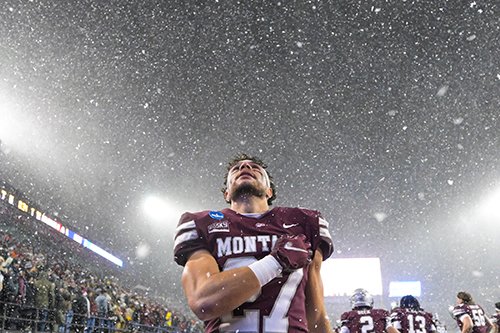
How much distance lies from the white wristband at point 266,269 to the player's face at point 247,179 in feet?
2.68

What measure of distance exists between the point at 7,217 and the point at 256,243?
23885 millimetres

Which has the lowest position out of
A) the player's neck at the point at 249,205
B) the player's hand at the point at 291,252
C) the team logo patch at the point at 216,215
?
the player's hand at the point at 291,252

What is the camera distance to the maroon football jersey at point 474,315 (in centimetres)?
790

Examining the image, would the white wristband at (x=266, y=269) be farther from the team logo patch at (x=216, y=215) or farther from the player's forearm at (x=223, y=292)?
the team logo patch at (x=216, y=215)

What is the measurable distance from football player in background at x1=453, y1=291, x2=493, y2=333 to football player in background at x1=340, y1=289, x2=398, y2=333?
2.39 meters

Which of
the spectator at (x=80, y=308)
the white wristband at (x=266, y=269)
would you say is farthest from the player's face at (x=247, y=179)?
the spectator at (x=80, y=308)

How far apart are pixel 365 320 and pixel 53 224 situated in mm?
25503

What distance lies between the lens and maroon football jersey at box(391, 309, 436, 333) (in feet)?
22.8

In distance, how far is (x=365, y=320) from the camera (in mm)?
6348

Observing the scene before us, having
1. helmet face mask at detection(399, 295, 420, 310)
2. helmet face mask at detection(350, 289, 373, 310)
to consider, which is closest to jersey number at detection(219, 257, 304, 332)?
helmet face mask at detection(350, 289, 373, 310)

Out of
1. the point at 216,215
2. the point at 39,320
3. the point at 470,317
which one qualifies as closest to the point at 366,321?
the point at 470,317

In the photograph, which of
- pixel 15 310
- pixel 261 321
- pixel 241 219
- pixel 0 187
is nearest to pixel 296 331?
pixel 261 321

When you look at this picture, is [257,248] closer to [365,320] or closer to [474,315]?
[365,320]

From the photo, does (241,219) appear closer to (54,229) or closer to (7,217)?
(7,217)
